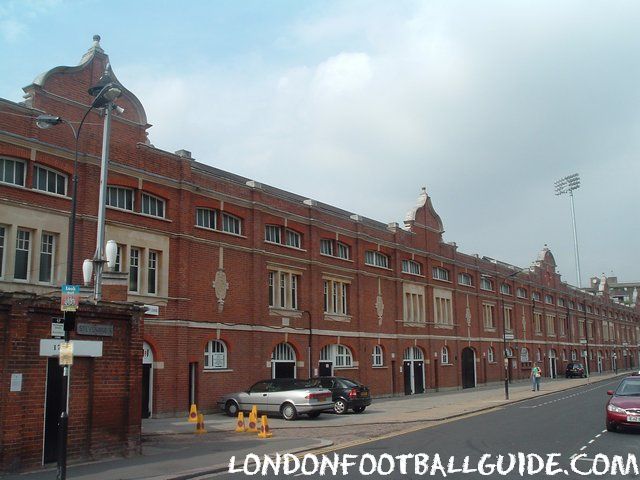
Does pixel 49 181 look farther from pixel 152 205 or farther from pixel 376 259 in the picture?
pixel 376 259

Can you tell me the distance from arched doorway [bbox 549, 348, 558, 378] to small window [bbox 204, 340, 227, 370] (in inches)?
1895

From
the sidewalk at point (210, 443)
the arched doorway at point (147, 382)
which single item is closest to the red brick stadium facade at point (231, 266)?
the arched doorway at point (147, 382)

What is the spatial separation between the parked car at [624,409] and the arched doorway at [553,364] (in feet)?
168

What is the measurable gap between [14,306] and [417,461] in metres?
8.68

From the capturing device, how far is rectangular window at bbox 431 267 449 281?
46.6 m

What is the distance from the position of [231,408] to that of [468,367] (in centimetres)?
A: 2816

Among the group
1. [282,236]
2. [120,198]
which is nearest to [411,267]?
[282,236]

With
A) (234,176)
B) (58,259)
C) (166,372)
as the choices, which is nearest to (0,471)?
(58,259)

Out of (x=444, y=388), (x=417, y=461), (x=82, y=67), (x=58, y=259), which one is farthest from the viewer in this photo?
(x=444, y=388)

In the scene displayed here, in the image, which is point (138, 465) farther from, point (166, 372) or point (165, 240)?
point (165, 240)

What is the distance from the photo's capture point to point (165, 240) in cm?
2594

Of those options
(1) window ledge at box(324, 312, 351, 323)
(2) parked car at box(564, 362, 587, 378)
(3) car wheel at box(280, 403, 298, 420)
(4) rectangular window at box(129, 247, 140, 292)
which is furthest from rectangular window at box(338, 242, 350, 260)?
(2) parked car at box(564, 362, 587, 378)

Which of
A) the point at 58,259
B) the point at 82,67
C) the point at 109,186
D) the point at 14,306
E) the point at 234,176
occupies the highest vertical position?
the point at 82,67

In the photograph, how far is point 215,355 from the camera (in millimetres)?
27688
